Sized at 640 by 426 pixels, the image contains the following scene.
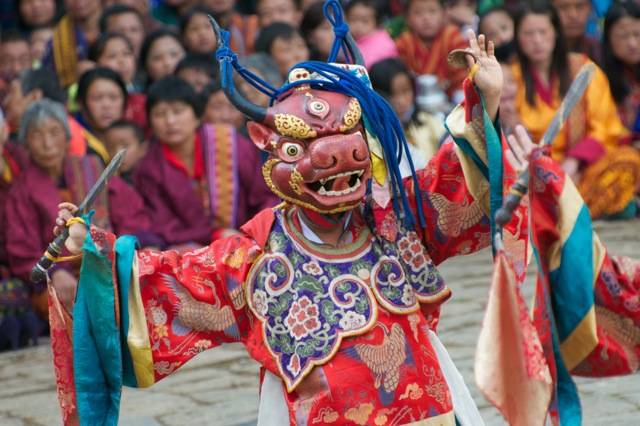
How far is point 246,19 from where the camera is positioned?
900 centimetres

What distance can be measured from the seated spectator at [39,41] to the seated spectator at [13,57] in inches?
3.9

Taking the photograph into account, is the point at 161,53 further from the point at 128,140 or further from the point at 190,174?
the point at 190,174

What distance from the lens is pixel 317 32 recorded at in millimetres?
8938

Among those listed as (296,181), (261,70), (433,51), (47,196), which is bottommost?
(47,196)

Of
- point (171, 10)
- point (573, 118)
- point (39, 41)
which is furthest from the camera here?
point (171, 10)

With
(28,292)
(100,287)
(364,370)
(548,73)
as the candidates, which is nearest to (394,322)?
(364,370)

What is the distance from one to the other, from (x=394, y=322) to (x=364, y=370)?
6.1 inches

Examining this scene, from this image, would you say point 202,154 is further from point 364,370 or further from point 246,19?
point 364,370

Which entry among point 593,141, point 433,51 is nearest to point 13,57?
point 433,51

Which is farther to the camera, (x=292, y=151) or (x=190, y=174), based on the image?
(x=190, y=174)

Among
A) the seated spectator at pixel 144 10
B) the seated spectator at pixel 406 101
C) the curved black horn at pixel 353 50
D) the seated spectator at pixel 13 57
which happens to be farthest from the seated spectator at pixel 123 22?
the curved black horn at pixel 353 50

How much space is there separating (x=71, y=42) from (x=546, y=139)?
5.40 metres

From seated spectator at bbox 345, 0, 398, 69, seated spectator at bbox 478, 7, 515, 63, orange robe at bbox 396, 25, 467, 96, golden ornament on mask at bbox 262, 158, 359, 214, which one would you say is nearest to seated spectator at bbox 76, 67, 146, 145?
seated spectator at bbox 345, 0, 398, 69

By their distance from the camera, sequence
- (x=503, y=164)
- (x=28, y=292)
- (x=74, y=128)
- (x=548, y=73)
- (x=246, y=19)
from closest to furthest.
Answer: (x=503, y=164) < (x=28, y=292) < (x=74, y=128) < (x=548, y=73) < (x=246, y=19)
